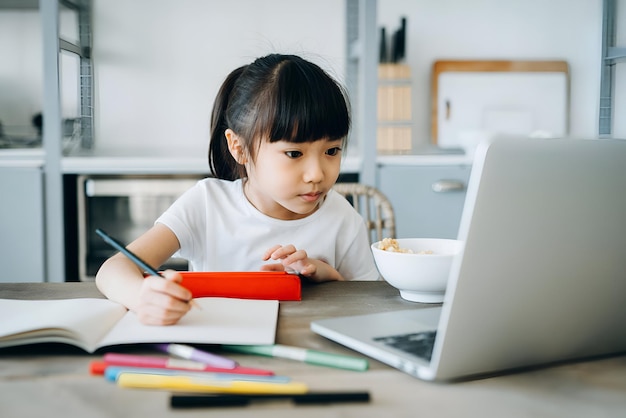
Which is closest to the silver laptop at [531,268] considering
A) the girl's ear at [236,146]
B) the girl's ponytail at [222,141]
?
the girl's ear at [236,146]

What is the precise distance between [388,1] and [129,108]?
120 centimetres

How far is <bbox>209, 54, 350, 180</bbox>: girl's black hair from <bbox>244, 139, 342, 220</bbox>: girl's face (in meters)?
0.02

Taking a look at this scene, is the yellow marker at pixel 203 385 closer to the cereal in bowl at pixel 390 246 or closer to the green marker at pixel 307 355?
the green marker at pixel 307 355

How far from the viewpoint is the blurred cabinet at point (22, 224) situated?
2.18m

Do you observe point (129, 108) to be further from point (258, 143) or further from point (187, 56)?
point (258, 143)

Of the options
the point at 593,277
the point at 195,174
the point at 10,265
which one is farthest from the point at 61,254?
the point at 593,277

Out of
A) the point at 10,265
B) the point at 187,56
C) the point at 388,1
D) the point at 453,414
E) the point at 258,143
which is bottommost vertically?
the point at 10,265

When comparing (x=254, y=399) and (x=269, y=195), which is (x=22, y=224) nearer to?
(x=269, y=195)

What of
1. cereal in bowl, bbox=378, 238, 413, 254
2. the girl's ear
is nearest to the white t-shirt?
the girl's ear

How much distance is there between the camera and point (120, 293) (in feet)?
2.75

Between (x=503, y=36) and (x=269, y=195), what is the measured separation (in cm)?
192

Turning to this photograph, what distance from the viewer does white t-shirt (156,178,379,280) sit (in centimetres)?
129

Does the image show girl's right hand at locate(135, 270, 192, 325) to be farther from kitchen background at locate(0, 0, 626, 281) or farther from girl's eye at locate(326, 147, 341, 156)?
kitchen background at locate(0, 0, 626, 281)

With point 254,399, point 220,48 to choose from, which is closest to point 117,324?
point 254,399
